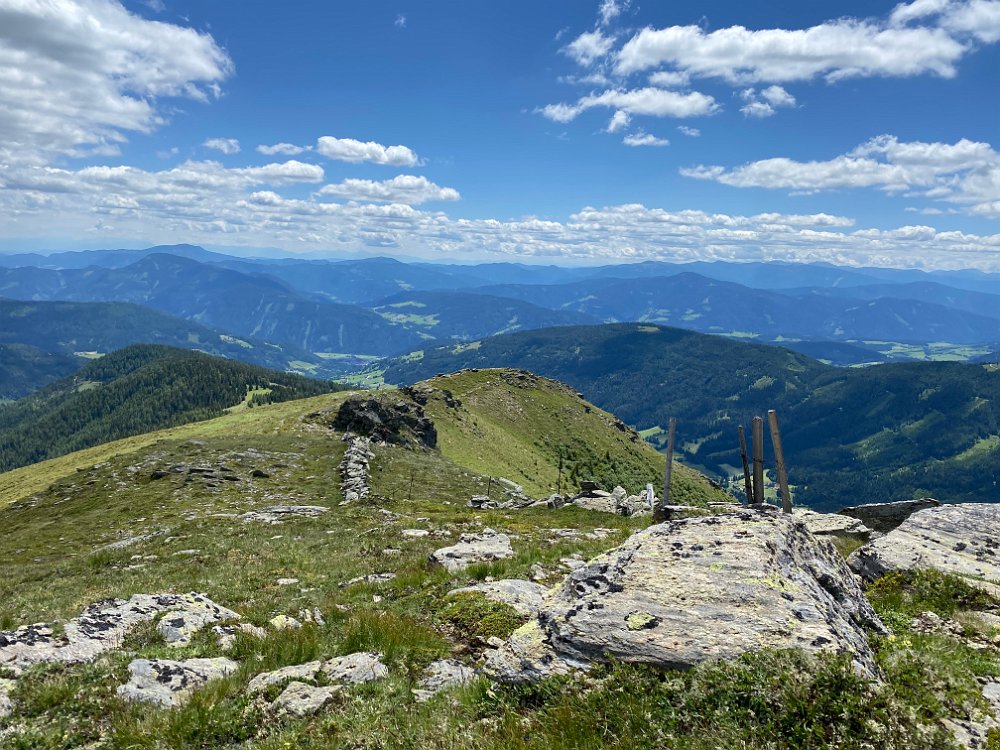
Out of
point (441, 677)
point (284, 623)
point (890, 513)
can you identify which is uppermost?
point (441, 677)

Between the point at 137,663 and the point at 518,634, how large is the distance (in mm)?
7544

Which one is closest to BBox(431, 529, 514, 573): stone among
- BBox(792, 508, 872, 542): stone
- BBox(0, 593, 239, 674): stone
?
BBox(0, 593, 239, 674): stone

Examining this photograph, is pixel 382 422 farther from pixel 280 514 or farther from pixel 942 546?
pixel 942 546

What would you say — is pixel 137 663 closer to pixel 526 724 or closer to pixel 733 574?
pixel 526 724

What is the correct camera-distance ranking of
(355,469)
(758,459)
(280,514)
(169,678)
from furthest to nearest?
(355,469) → (280,514) → (758,459) → (169,678)

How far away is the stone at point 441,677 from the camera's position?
8.52m

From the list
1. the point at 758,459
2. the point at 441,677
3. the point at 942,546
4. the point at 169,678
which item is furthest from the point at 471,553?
the point at 758,459

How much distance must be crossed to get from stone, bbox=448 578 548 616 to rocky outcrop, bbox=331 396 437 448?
70227mm

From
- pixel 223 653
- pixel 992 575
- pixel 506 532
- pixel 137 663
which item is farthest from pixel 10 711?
pixel 992 575

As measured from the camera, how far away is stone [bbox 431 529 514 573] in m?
18.2

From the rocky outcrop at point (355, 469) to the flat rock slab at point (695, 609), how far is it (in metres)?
38.5

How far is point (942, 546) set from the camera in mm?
16016

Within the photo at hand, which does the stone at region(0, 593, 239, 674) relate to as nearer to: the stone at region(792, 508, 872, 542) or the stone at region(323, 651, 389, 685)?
the stone at region(323, 651, 389, 685)

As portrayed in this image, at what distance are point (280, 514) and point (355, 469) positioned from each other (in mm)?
20255
